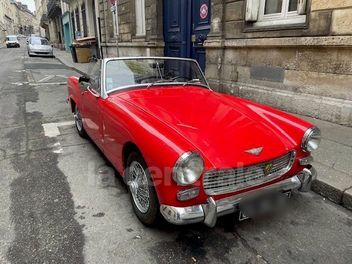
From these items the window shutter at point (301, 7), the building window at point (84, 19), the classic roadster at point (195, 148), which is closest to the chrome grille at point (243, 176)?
the classic roadster at point (195, 148)

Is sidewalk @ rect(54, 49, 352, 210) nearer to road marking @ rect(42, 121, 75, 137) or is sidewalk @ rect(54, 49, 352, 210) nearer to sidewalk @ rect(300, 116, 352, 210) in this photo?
sidewalk @ rect(300, 116, 352, 210)

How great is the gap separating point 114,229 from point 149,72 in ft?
6.47

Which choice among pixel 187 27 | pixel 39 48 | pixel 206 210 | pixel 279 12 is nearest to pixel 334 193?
pixel 206 210

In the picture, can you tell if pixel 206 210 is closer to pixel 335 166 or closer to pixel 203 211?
pixel 203 211

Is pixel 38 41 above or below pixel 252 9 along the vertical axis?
below

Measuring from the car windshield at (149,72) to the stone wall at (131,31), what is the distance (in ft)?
15.1

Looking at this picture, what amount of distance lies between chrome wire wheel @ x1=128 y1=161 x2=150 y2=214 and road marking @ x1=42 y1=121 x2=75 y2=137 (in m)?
2.92

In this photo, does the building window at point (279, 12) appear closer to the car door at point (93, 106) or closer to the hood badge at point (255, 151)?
the car door at point (93, 106)

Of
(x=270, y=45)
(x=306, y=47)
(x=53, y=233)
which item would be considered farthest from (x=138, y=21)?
(x=53, y=233)

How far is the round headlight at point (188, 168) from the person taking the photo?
201 cm

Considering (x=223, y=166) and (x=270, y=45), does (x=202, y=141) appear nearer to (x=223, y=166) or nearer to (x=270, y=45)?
(x=223, y=166)

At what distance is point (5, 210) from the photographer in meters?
2.83

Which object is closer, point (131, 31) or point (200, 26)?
point (200, 26)

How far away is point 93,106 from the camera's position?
3.70m
